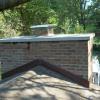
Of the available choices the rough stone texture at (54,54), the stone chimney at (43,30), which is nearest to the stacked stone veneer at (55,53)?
the rough stone texture at (54,54)

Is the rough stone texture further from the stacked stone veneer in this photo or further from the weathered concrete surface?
the weathered concrete surface

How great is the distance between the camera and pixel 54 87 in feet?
18.0

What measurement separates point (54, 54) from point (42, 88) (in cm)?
143

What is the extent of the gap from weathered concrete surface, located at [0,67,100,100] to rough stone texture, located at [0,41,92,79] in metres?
0.33

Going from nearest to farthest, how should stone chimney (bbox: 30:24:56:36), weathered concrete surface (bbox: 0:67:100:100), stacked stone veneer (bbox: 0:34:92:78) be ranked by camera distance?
1. weathered concrete surface (bbox: 0:67:100:100)
2. stacked stone veneer (bbox: 0:34:92:78)
3. stone chimney (bbox: 30:24:56:36)

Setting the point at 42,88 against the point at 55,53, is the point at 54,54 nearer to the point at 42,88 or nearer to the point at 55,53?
the point at 55,53

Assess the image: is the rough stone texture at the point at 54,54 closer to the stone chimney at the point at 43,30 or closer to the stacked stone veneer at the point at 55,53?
the stacked stone veneer at the point at 55,53

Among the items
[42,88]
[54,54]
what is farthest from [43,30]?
[42,88]

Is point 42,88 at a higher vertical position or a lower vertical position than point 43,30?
lower

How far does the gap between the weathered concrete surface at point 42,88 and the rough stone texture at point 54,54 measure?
13.1 inches

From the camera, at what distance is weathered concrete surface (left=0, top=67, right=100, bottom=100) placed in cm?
478

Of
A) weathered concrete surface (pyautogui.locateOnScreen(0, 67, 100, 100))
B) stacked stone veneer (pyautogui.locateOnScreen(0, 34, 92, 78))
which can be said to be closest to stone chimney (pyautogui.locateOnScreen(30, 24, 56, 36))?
stacked stone veneer (pyautogui.locateOnScreen(0, 34, 92, 78))

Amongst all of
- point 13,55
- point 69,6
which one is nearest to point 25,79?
point 13,55

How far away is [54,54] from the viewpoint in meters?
6.56
